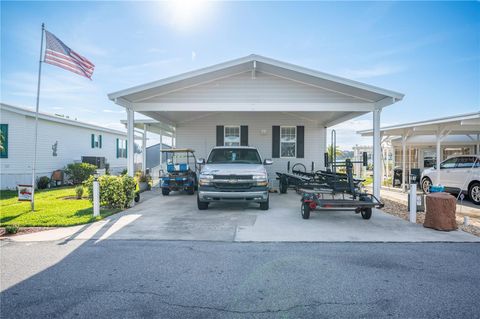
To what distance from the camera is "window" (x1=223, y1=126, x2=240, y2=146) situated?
44.6 ft

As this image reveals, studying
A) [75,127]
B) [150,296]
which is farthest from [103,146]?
[150,296]

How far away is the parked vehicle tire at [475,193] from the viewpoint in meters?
9.64

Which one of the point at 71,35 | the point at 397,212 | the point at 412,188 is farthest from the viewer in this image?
the point at 71,35

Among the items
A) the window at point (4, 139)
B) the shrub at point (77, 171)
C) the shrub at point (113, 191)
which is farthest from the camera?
the shrub at point (77, 171)

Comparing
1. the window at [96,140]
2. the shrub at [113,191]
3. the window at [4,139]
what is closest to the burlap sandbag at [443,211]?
the shrub at [113,191]

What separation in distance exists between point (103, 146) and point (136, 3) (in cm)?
1381

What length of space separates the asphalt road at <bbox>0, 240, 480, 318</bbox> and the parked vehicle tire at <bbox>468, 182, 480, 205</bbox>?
20.4ft

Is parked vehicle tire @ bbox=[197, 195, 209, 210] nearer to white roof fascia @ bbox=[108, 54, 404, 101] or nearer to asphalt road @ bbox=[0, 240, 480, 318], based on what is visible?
asphalt road @ bbox=[0, 240, 480, 318]

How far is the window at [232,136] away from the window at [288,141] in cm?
217

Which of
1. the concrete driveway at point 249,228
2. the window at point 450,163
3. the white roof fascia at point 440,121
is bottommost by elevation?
the concrete driveway at point 249,228

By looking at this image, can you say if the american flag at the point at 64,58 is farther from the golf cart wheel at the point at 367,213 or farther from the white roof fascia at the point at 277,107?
the golf cart wheel at the point at 367,213

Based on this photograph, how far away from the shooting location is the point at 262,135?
13562 millimetres

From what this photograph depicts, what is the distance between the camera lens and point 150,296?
10.1 feet

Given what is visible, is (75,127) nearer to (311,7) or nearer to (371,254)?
(311,7)
